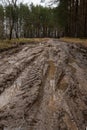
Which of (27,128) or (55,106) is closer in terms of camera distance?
(27,128)

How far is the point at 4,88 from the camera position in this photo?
305 inches

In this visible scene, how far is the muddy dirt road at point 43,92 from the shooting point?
5.94 meters

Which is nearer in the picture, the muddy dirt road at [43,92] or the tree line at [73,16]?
the muddy dirt road at [43,92]

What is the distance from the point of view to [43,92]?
7473mm

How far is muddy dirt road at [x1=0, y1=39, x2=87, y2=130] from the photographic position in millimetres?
5939

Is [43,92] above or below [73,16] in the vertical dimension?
below

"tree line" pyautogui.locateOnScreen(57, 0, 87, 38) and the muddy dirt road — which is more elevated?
"tree line" pyautogui.locateOnScreen(57, 0, 87, 38)

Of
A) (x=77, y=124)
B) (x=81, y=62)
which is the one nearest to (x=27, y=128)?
(x=77, y=124)

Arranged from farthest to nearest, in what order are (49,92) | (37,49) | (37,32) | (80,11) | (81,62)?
1. (37,32)
2. (80,11)
3. (37,49)
4. (81,62)
5. (49,92)

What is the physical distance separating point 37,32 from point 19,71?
52204 millimetres

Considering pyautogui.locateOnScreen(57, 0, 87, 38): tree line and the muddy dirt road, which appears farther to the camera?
pyautogui.locateOnScreen(57, 0, 87, 38): tree line

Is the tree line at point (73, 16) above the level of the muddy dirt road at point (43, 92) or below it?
above

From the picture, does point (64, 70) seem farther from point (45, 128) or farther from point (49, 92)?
point (45, 128)

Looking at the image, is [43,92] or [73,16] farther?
[73,16]
